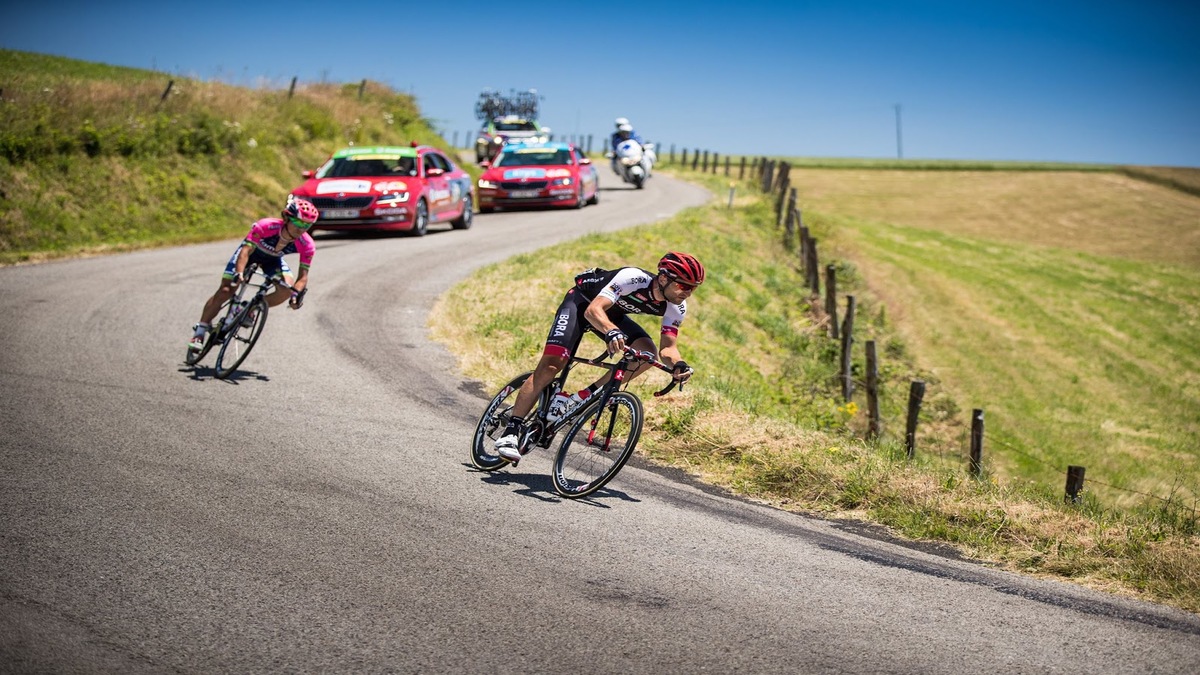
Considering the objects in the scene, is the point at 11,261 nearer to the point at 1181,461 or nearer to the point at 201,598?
the point at 201,598

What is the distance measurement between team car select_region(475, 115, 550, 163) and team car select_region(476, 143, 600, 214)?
11331mm

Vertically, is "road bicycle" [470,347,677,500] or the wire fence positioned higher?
"road bicycle" [470,347,677,500]

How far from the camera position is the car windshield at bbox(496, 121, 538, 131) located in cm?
4159

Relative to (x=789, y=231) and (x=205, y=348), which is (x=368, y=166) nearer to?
(x=205, y=348)

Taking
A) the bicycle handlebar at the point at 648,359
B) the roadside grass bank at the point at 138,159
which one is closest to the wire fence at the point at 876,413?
the bicycle handlebar at the point at 648,359

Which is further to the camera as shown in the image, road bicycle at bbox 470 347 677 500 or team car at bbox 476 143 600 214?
team car at bbox 476 143 600 214

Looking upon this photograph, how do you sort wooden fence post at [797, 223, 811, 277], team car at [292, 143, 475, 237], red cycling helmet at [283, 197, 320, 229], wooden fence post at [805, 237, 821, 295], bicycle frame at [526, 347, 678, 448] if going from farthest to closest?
wooden fence post at [797, 223, 811, 277] → wooden fence post at [805, 237, 821, 295] → team car at [292, 143, 475, 237] → red cycling helmet at [283, 197, 320, 229] → bicycle frame at [526, 347, 678, 448]

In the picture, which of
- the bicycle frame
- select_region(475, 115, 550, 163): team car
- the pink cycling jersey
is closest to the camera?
the bicycle frame

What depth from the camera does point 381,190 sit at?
20328mm

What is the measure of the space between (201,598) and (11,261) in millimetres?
12883

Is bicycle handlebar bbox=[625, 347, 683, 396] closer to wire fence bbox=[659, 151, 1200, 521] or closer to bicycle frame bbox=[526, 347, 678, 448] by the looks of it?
bicycle frame bbox=[526, 347, 678, 448]

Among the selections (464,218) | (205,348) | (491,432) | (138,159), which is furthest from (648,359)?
(138,159)

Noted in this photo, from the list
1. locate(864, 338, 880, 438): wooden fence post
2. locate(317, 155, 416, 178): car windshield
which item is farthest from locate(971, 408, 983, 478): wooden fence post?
locate(317, 155, 416, 178): car windshield

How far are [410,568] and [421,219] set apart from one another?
1656cm
